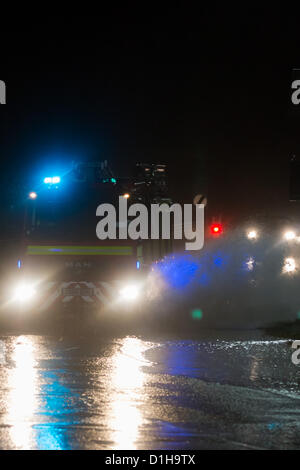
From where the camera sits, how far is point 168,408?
30.7ft

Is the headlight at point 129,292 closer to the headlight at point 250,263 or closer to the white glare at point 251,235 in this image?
the headlight at point 250,263

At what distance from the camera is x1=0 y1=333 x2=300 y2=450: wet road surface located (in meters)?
7.79

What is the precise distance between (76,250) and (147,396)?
947 centimetres

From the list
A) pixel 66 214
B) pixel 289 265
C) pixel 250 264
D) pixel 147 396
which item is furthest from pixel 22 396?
pixel 289 265

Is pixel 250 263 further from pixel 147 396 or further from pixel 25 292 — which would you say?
pixel 147 396

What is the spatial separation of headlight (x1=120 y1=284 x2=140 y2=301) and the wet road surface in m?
3.32

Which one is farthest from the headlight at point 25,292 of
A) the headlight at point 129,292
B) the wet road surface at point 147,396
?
the wet road surface at point 147,396

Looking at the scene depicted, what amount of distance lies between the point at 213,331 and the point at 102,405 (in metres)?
9.54

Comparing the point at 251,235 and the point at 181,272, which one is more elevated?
the point at 251,235

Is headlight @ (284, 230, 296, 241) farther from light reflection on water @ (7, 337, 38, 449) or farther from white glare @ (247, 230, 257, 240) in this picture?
light reflection on water @ (7, 337, 38, 449)

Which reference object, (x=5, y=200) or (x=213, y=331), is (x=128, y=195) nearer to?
(x=213, y=331)

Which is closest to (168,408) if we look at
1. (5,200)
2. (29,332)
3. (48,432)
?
(48,432)

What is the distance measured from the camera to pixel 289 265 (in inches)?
1519
